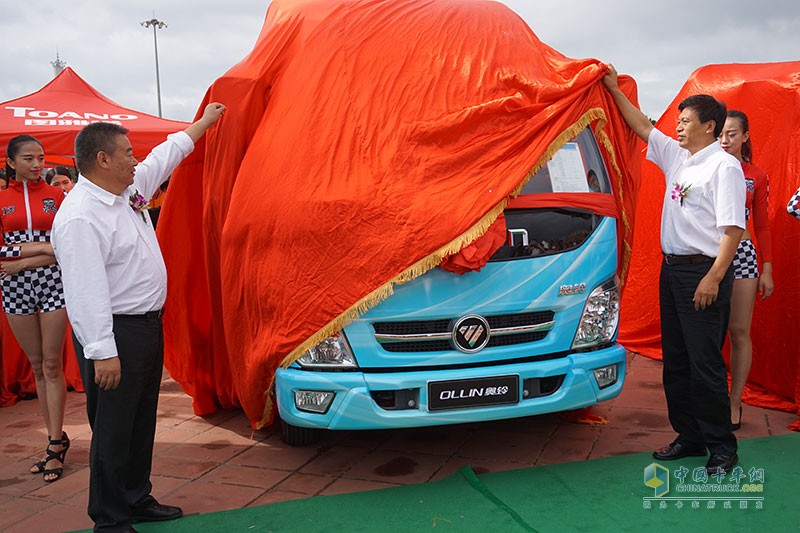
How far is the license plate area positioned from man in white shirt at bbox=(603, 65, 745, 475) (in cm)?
104

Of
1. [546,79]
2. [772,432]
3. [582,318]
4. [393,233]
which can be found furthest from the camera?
[772,432]

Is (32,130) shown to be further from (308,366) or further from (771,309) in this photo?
(771,309)

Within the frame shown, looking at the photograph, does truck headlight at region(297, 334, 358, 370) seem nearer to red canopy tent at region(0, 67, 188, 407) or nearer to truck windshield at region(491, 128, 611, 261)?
truck windshield at region(491, 128, 611, 261)

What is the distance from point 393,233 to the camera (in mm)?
3477

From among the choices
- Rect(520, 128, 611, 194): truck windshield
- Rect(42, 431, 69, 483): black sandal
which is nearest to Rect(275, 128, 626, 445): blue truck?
Rect(520, 128, 611, 194): truck windshield

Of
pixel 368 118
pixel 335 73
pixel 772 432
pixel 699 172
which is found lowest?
pixel 772 432

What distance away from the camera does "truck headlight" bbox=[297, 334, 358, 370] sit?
11.6 ft

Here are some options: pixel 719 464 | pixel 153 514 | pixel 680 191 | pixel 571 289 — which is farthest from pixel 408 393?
pixel 680 191

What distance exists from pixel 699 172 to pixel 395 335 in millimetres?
1845

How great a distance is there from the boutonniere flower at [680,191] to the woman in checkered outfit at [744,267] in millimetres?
978

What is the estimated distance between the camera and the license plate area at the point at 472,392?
346 centimetres

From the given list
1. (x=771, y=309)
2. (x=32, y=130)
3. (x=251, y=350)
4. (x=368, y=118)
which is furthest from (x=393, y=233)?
(x=32, y=130)

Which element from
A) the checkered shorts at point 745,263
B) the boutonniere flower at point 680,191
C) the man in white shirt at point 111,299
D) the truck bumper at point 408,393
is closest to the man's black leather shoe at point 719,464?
the truck bumper at point 408,393

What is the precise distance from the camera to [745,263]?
14.6ft
